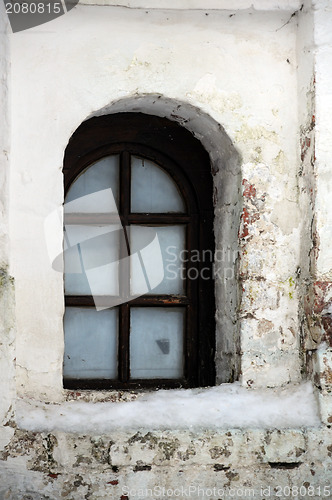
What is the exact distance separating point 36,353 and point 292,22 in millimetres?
1809

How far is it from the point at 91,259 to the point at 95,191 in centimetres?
32

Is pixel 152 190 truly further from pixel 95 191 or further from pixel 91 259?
pixel 91 259

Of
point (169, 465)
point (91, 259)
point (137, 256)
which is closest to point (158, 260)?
point (137, 256)

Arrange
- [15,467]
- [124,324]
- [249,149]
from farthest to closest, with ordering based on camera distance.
Answer: [124,324]
[249,149]
[15,467]

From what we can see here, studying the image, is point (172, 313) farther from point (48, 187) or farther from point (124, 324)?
point (48, 187)

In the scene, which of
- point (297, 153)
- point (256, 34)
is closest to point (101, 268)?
point (297, 153)

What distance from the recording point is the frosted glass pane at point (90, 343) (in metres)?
3.04

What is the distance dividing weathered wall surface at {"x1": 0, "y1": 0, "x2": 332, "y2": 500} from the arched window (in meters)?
0.19

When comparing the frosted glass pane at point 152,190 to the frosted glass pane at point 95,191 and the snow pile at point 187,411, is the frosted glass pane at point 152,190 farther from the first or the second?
the snow pile at point 187,411

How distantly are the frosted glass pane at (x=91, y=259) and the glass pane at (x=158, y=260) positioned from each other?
0.09 meters

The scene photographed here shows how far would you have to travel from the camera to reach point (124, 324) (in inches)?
120

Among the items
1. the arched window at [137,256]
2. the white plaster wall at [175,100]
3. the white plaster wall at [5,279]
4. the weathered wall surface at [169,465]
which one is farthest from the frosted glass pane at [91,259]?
the weathered wall surface at [169,465]

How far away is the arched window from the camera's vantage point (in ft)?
10.0

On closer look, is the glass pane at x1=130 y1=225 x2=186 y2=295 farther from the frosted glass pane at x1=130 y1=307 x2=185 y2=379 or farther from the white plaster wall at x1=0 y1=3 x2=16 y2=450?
the white plaster wall at x1=0 y1=3 x2=16 y2=450
